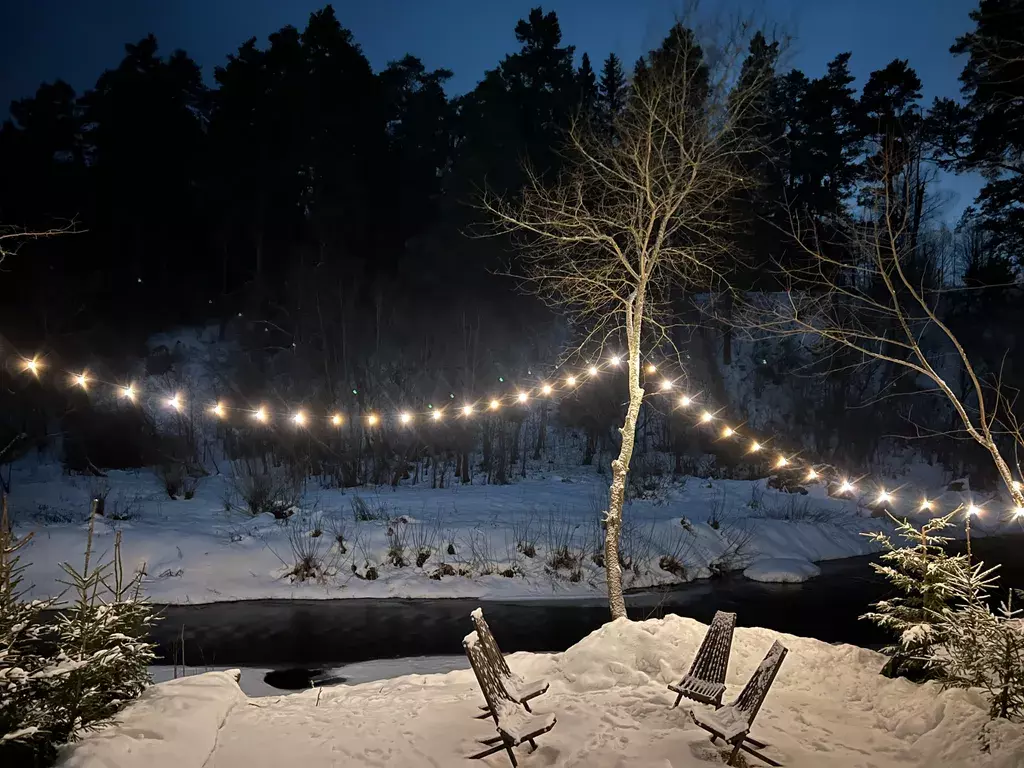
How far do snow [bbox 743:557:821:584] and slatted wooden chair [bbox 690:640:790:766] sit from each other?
10146 mm

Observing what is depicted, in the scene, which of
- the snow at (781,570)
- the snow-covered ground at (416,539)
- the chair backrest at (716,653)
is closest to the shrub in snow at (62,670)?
the chair backrest at (716,653)

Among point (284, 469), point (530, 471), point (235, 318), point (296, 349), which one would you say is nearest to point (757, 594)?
point (530, 471)

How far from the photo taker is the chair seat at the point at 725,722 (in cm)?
454

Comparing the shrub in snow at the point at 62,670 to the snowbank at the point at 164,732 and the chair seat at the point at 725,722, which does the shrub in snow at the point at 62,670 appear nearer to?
the snowbank at the point at 164,732

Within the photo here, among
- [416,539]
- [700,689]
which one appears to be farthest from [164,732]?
[416,539]

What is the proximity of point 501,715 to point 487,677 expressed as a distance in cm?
29

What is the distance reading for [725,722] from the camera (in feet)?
15.6

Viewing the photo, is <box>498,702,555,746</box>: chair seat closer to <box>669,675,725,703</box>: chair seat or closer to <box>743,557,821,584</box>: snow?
<box>669,675,725,703</box>: chair seat

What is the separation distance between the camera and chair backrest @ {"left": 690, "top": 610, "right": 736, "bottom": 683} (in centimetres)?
584

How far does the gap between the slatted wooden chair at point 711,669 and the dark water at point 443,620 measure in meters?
4.74

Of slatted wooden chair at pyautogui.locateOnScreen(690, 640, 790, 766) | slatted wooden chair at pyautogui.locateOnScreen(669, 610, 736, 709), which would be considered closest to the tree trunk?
slatted wooden chair at pyautogui.locateOnScreen(669, 610, 736, 709)

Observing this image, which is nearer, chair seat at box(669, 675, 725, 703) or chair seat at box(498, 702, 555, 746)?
chair seat at box(498, 702, 555, 746)

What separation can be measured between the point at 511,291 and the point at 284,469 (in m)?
10.5

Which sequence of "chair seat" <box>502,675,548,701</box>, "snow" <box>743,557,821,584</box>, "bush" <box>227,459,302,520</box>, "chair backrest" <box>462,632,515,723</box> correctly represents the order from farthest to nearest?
"bush" <box>227,459,302,520</box>
"snow" <box>743,557,821,584</box>
"chair seat" <box>502,675,548,701</box>
"chair backrest" <box>462,632,515,723</box>
